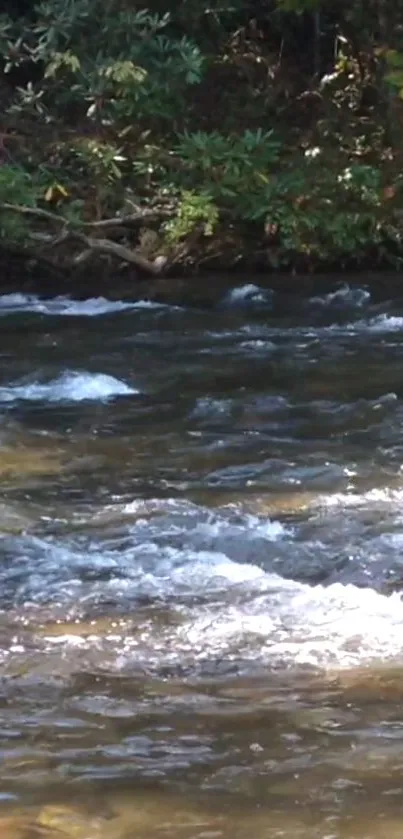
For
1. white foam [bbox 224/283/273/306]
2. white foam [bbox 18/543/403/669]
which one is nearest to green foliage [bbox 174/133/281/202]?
white foam [bbox 224/283/273/306]

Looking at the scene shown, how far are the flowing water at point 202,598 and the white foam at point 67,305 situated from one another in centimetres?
239

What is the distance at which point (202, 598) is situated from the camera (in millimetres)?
5141

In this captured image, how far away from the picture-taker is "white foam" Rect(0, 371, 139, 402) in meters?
9.02

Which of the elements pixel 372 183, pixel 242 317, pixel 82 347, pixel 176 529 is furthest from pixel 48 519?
pixel 372 183

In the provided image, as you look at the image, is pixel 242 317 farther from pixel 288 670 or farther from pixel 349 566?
pixel 288 670

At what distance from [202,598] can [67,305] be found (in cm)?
795

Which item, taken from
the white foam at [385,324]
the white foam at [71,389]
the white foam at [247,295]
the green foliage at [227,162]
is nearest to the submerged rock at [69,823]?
the white foam at [71,389]

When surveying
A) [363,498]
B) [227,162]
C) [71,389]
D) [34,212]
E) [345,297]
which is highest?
[227,162]

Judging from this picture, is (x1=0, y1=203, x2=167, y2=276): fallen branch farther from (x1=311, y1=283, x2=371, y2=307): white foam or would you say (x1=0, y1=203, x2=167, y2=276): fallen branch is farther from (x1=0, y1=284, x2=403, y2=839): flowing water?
(x1=0, y1=284, x2=403, y2=839): flowing water

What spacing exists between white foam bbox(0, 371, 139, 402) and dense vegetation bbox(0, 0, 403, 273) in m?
5.00

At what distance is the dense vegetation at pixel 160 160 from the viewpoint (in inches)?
572

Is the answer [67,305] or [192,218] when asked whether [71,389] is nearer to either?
[67,305]

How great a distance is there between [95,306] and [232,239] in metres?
2.60

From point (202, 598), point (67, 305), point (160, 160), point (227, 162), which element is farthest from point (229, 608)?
point (160, 160)
